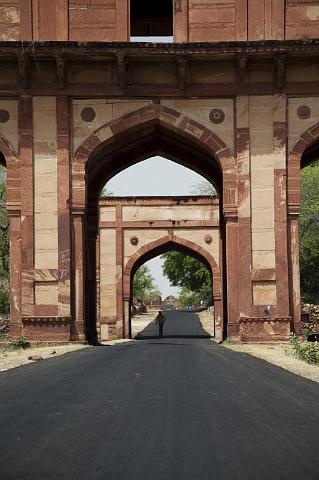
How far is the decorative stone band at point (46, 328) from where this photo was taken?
19.0 metres

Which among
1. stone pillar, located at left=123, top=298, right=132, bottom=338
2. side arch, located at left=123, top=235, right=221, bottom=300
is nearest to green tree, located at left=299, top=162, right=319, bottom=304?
side arch, located at left=123, top=235, right=221, bottom=300

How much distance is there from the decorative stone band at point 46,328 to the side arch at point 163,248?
49.6ft

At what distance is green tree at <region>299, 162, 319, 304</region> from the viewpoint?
150ft

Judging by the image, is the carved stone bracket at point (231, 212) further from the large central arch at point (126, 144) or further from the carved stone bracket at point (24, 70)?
the carved stone bracket at point (24, 70)

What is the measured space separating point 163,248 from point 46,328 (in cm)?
1767

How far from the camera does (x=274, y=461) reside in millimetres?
4660

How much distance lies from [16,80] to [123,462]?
1614 centimetres

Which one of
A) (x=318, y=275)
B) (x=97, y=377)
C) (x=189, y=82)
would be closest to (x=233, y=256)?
(x=189, y=82)

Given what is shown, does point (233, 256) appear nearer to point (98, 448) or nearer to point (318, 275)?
point (98, 448)

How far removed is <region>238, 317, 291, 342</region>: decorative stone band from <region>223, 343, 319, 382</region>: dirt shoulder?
1.63 feet

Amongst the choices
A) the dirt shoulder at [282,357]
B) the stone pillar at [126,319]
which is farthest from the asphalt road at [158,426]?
the stone pillar at [126,319]

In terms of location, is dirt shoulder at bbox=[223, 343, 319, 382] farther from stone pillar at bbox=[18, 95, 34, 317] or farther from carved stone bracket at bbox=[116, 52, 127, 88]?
carved stone bracket at bbox=[116, 52, 127, 88]

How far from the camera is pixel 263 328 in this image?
62.4 feet

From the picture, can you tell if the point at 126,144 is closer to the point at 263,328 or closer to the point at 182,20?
the point at 182,20
